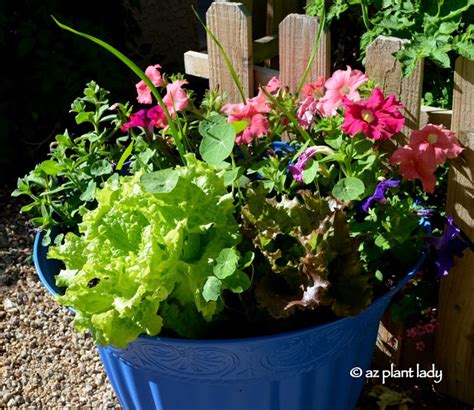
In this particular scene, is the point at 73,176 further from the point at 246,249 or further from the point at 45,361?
the point at 45,361

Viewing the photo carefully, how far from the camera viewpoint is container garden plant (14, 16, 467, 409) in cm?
168

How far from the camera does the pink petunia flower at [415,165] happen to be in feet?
6.13

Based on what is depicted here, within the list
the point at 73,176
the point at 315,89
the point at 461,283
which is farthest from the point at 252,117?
the point at 461,283

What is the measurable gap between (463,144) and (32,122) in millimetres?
2243

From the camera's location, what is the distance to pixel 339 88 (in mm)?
2016

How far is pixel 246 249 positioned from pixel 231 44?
89 centimetres

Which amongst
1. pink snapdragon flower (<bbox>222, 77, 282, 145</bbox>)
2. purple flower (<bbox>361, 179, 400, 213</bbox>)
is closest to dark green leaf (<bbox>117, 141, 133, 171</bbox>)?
pink snapdragon flower (<bbox>222, 77, 282, 145</bbox>)

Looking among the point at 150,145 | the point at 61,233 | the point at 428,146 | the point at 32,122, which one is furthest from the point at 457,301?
the point at 32,122

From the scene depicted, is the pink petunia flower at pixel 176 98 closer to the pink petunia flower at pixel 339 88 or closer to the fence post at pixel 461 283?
the pink petunia flower at pixel 339 88

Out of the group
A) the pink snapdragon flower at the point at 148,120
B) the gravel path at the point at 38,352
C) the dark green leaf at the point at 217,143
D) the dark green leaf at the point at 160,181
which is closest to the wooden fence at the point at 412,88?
the pink snapdragon flower at the point at 148,120

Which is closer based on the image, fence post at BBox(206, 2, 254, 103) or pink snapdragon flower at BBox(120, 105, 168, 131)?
pink snapdragon flower at BBox(120, 105, 168, 131)

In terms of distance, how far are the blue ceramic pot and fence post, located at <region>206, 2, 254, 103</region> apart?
2.92 ft

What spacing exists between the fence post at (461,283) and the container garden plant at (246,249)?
0.42 ft

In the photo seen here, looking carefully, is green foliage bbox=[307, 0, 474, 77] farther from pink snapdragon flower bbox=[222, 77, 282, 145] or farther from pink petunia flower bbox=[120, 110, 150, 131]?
pink petunia flower bbox=[120, 110, 150, 131]
